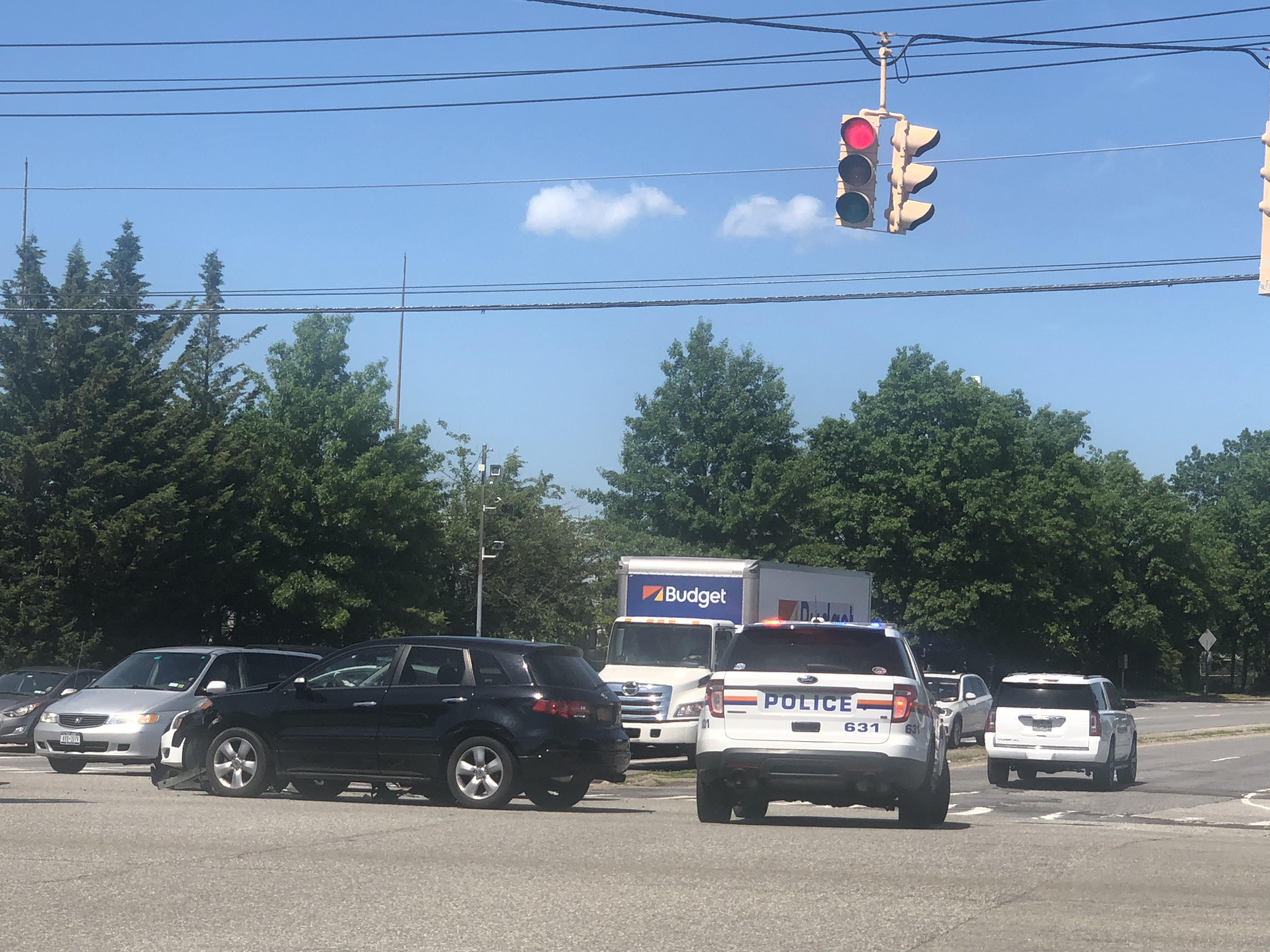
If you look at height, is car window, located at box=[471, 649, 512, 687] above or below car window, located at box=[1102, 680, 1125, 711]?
above

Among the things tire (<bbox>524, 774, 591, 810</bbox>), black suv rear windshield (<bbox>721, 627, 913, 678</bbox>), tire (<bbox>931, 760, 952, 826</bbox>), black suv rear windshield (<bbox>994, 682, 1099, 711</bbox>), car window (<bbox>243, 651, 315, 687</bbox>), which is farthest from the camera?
black suv rear windshield (<bbox>994, 682, 1099, 711</bbox>)

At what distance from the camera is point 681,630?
79.8ft

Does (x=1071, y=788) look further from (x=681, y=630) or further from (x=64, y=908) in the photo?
(x=64, y=908)

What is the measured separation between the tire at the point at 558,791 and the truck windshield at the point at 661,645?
8714 mm

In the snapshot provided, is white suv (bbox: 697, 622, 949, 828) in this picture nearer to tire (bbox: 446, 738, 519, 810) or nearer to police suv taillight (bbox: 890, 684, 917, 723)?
police suv taillight (bbox: 890, 684, 917, 723)

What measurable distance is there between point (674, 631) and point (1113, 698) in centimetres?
698

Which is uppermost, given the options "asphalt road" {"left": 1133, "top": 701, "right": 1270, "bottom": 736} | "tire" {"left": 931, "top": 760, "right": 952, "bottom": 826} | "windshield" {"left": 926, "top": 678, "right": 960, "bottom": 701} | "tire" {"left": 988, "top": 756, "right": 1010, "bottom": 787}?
"windshield" {"left": 926, "top": 678, "right": 960, "bottom": 701}

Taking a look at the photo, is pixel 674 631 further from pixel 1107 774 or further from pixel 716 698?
pixel 716 698

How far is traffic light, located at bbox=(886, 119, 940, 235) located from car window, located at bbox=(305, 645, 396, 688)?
645 centimetres

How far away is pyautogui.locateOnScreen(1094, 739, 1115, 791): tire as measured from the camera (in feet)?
72.8

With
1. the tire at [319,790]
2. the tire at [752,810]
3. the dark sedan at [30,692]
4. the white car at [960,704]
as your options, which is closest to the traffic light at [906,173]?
the tire at [752,810]

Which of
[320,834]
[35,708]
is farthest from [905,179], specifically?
[35,708]

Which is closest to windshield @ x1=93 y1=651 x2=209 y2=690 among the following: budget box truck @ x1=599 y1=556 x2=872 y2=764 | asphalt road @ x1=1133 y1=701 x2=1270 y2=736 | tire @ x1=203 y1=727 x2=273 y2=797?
tire @ x1=203 y1=727 x2=273 y2=797

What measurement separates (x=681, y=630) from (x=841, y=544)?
43.6m
